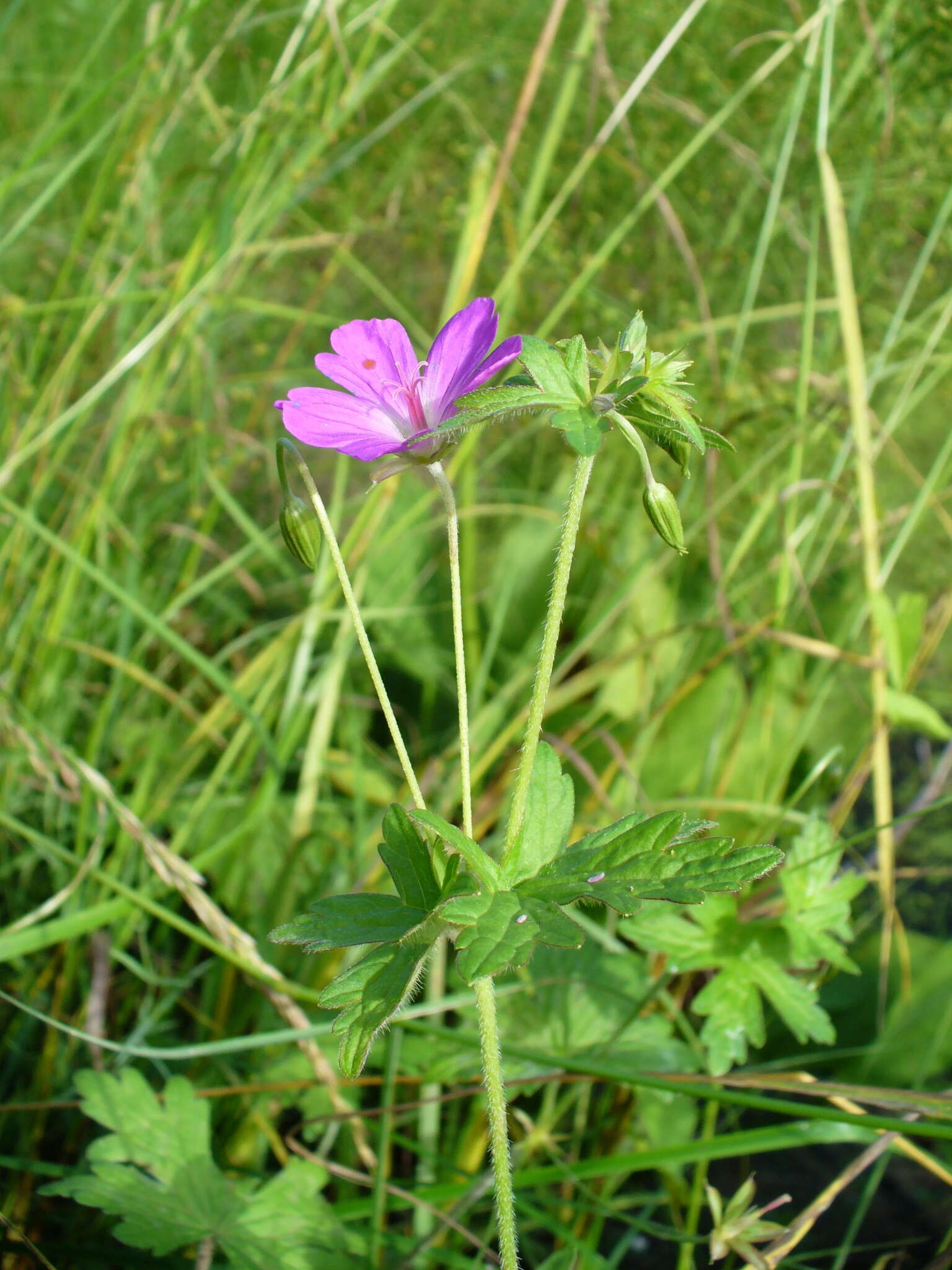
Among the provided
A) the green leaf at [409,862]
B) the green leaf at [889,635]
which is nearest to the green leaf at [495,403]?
the green leaf at [409,862]

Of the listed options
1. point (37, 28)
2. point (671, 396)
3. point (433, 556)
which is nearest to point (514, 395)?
point (671, 396)

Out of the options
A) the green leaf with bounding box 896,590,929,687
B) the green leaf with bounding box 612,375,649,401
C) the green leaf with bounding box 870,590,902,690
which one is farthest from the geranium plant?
the green leaf with bounding box 896,590,929,687

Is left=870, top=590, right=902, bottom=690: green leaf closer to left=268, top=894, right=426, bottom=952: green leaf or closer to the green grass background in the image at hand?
the green grass background

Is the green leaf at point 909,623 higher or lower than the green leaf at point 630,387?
lower

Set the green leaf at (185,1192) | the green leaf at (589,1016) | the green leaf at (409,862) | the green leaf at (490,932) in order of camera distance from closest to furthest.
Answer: the green leaf at (490,932), the green leaf at (409,862), the green leaf at (185,1192), the green leaf at (589,1016)

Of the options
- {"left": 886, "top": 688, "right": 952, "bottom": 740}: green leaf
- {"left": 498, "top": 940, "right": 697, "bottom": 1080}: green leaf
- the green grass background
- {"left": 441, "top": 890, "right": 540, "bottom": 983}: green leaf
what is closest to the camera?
{"left": 441, "top": 890, "right": 540, "bottom": 983}: green leaf

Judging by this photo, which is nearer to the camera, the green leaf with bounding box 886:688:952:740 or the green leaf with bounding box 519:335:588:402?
the green leaf with bounding box 519:335:588:402

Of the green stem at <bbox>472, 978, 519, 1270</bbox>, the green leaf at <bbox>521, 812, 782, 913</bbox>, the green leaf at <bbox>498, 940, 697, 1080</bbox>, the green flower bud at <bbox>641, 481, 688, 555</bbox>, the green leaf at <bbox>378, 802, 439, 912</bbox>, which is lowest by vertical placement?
the green leaf at <bbox>498, 940, 697, 1080</bbox>

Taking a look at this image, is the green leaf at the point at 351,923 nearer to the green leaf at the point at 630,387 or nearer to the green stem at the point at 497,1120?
the green stem at the point at 497,1120
